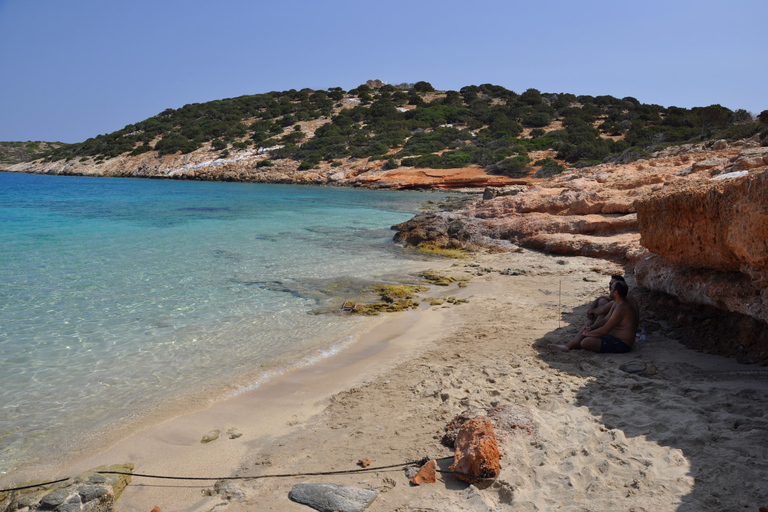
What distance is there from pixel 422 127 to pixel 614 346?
160 feet

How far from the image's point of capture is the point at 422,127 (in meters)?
52.1

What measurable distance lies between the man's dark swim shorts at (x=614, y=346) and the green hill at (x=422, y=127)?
25.9 metres

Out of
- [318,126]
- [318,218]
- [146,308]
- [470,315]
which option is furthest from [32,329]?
[318,126]

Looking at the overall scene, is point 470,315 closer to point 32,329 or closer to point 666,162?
point 32,329

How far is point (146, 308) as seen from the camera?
26.3ft

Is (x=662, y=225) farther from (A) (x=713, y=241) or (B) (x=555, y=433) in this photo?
(B) (x=555, y=433)

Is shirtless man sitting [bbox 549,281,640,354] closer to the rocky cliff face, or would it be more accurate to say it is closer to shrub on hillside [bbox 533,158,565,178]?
the rocky cliff face

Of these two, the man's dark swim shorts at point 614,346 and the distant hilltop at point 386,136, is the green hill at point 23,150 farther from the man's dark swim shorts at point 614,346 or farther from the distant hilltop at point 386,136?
the man's dark swim shorts at point 614,346

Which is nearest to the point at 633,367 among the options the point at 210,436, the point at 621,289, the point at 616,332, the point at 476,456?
the point at 616,332

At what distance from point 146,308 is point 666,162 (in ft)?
52.2

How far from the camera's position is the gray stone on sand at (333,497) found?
3119mm

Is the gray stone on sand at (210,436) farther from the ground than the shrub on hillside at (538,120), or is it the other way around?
the shrub on hillside at (538,120)

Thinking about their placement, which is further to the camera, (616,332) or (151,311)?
(151,311)

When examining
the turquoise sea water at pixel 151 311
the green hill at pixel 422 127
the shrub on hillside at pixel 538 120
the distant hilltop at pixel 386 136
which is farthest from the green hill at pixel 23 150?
the turquoise sea water at pixel 151 311
